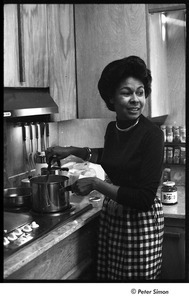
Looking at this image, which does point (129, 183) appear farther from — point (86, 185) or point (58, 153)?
point (58, 153)

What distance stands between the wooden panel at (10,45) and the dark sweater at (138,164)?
1.63 ft

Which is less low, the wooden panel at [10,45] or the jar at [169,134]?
the wooden panel at [10,45]

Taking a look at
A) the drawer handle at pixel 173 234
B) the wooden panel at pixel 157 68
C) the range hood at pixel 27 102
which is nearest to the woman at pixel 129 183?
the drawer handle at pixel 173 234

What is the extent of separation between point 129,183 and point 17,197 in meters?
0.48

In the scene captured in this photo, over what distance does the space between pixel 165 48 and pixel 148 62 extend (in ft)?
1.26

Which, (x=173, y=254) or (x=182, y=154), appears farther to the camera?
(x=182, y=154)

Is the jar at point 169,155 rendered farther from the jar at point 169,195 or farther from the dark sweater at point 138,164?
the dark sweater at point 138,164

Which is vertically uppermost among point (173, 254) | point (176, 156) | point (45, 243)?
point (176, 156)

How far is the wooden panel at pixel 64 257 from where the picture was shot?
126cm

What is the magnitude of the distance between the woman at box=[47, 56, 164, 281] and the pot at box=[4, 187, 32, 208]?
0.24 metres

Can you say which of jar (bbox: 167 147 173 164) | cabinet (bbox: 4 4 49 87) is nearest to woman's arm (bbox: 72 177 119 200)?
cabinet (bbox: 4 4 49 87)

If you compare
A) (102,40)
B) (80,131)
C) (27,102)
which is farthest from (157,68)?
(27,102)

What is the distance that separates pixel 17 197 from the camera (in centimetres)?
155

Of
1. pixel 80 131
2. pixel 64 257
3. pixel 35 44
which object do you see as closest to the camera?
pixel 64 257
